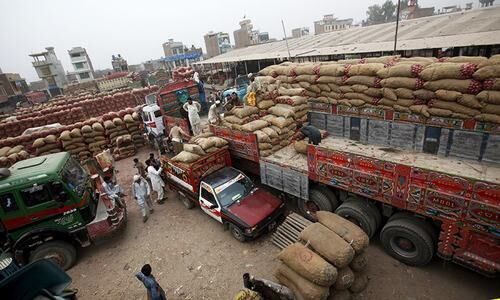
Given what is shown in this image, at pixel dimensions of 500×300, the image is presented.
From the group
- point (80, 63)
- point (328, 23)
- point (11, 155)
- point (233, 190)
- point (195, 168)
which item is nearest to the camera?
point (233, 190)

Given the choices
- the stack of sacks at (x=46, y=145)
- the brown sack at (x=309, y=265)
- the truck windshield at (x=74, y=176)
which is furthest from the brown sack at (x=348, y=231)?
the stack of sacks at (x=46, y=145)

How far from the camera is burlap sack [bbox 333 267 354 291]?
14.5 feet

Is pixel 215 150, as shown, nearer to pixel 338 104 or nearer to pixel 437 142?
pixel 338 104

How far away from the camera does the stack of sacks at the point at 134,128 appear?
46.2 ft

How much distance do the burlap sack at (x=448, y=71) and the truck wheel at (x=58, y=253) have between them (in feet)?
31.9

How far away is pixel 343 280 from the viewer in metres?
4.41

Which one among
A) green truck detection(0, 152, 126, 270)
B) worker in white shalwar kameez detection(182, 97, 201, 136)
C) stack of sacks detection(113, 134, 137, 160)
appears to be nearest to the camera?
green truck detection(0, 152, 126, 270)

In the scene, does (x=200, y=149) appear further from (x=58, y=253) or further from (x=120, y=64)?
(x=120, y=64)

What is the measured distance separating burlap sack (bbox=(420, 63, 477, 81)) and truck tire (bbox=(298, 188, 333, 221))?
12.2ft

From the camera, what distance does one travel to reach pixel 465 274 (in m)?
4.93

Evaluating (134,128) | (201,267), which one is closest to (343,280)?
(201,267)

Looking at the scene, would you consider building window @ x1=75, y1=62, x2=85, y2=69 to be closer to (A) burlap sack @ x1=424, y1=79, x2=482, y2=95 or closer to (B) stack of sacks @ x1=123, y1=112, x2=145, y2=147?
(B) stack of sacks @ x1=123, y1=112, x2=145, y2=147

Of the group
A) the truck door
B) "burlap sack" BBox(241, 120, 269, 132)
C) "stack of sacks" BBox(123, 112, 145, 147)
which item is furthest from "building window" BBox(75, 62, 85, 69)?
the truck door

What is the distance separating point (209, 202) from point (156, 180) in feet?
8.72
